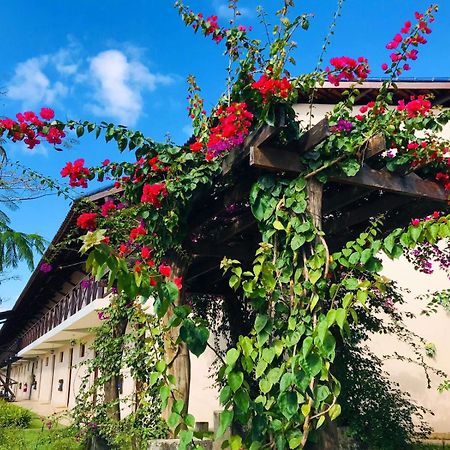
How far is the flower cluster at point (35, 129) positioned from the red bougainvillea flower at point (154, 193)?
635 millimetres

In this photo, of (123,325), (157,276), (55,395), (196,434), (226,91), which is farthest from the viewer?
(55,395)

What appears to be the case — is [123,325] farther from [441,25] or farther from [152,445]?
[441,25]

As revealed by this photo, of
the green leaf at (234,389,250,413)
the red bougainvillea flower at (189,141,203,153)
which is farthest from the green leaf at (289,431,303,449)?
the red bougainvillea flower at (189,141,203,153)

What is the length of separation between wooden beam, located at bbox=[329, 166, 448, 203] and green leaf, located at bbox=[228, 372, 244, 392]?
1.31 metres

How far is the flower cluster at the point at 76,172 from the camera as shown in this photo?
3510mm

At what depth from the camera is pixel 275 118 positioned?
8.95 feet

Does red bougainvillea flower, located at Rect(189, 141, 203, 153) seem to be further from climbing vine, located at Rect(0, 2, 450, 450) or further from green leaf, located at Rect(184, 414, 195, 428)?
green leaf, located at Rect(184, 414, 195, 428)

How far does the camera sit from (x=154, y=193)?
3223 millimetres

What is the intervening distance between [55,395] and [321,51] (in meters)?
20.5

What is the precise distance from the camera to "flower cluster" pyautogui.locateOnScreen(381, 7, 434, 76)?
3160 millimetres

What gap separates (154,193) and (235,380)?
4.68 ft

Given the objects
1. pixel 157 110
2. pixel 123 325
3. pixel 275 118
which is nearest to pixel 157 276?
pixel 275 118

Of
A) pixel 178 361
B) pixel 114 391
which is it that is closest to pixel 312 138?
pixel 178 361

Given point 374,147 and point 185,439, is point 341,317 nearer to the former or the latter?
point 185,439
